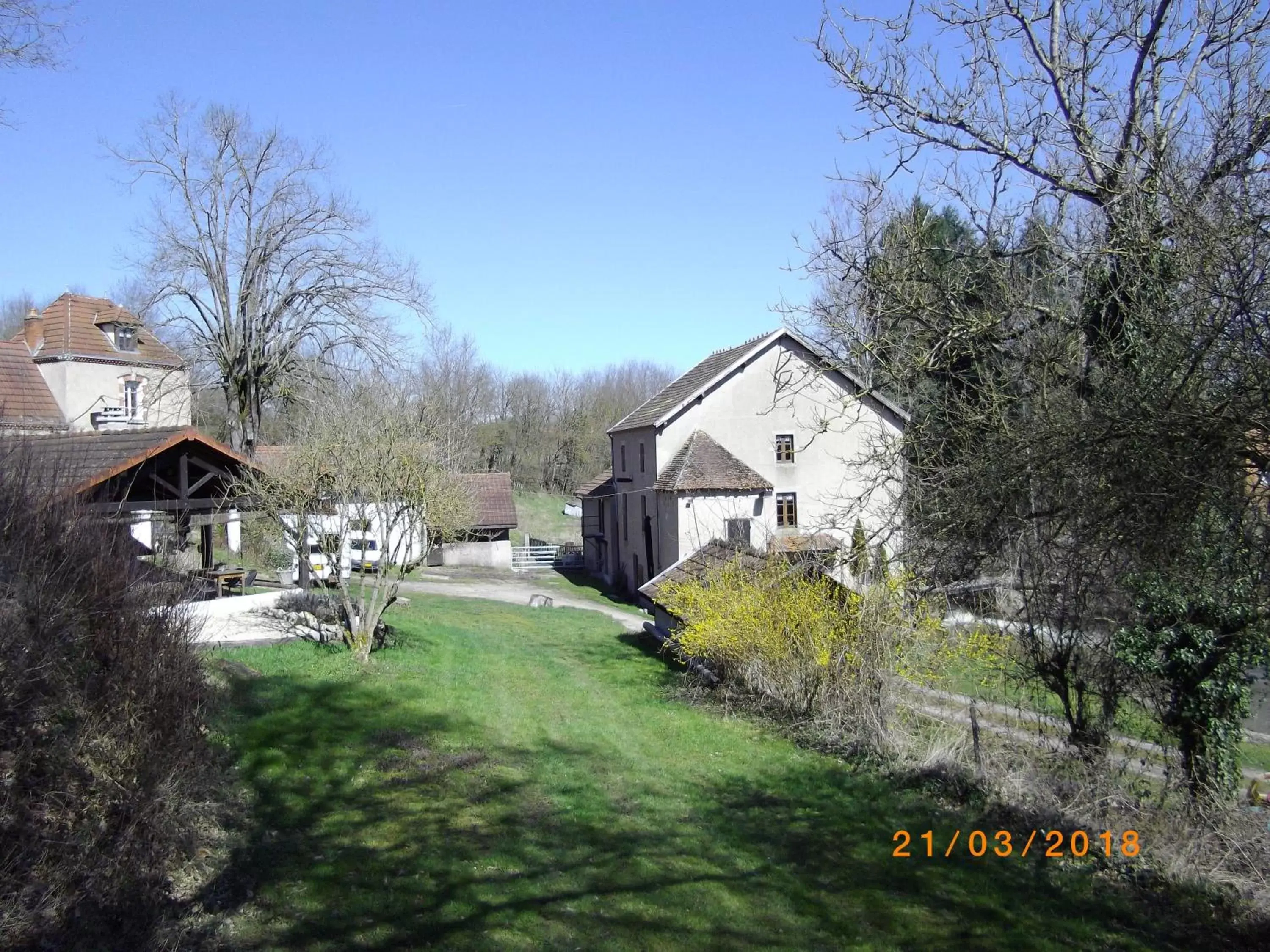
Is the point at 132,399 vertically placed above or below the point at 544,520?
above

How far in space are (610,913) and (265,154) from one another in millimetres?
27858

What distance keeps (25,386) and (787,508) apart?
25631mm

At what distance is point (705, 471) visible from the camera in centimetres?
3155

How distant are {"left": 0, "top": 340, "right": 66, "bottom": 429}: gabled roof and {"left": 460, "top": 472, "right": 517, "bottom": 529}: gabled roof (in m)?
16.7

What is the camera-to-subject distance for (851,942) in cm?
700

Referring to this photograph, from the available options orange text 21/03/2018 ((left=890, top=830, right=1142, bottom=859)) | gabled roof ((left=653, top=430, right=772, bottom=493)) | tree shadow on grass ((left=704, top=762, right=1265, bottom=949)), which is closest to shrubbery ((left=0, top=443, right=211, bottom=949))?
tree shadow on grass ((left=704, top=762, right=1265, bottom=949))

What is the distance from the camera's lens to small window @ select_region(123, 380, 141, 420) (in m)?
34.8

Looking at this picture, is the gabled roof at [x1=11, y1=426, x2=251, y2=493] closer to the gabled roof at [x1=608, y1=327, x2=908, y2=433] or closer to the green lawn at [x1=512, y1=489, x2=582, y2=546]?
the gabled roof at [x1=608, y1=327, x2=908, y2=433]

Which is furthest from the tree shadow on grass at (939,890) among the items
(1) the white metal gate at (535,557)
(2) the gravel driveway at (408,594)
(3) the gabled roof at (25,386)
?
(1) the white metal gate at (535,557)

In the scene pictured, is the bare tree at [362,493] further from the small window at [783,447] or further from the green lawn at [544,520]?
the green lawn at [544,520]

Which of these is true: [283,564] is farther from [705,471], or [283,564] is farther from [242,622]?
[242,622]

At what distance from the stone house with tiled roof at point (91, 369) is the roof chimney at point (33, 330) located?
3 cm

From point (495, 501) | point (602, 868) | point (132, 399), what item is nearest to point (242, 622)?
point (602, 868)

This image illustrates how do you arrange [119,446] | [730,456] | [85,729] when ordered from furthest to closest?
[730,456], [119,446], [85,729]
